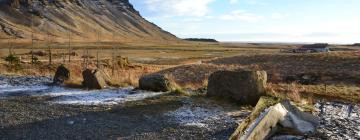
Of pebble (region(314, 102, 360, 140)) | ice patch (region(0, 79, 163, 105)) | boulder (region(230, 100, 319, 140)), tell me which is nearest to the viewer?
boulder (region(230, 100, 319, 140))

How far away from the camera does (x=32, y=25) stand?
198250 millimetres

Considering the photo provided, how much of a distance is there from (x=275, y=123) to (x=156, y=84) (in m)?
9.79

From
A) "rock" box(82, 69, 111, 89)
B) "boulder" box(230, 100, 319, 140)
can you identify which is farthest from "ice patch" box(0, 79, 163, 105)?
"boulder" box(230, 100, 319, 140)

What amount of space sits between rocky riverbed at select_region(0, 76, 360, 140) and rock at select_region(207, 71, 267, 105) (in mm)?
536

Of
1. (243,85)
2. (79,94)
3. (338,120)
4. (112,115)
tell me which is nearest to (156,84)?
(79,94)

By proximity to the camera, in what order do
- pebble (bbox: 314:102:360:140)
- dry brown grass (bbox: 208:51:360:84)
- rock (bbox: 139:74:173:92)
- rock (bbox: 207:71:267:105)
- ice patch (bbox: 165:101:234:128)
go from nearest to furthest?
pebble (bbox: 314:102:360:140) < ice patch (bbox: 165:101:234:128) < rock (bbox: 207:71:267:105) < rock (bbox: 139:74:173:92) < dry brown grass (bbox: 208:51:360:84)

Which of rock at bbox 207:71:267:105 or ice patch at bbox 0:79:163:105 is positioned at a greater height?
rock at bbox 207:71:267:105

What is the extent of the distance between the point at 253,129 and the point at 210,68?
37.2 m

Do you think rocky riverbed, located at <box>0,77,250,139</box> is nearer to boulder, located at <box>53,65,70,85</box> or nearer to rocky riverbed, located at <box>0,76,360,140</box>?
rocky riverbed, located at <box>0,76,360,140</box>

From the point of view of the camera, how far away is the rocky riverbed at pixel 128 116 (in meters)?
14.2

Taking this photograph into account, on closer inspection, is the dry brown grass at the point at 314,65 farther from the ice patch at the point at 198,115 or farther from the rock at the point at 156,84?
the ice patch at the point at 198,115

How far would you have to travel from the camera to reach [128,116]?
1678 centimetres

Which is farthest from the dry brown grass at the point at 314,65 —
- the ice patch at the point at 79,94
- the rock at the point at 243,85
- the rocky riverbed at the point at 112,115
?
the rocky riverbed at the point at 112,115

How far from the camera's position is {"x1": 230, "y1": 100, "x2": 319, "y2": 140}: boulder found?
12.5 metres
